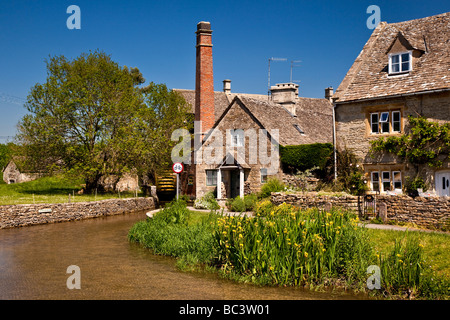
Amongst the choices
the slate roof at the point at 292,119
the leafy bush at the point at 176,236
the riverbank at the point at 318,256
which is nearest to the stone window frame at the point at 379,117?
the slate roof at the point at 292,119

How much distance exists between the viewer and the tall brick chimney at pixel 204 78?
106ft

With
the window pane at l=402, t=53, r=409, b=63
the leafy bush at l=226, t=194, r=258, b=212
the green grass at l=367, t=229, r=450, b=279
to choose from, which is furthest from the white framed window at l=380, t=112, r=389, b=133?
the green grass at l=367, t=229, r=450, b=279

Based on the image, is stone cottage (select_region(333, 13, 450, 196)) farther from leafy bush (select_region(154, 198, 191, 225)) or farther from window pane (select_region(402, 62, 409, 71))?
leafy bush (select_region(154, 198, 191, 225))

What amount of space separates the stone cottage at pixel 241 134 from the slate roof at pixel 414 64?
20.7 ft

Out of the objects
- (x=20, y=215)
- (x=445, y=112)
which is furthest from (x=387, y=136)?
(x=20, y=215)

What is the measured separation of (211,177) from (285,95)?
9748mm

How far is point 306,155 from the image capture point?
26.0 metres

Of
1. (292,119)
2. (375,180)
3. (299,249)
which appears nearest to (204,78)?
(292,119)

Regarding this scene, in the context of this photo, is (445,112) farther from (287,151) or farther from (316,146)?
(287,151)

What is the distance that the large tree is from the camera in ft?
106

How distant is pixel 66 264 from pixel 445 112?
17.7 metres

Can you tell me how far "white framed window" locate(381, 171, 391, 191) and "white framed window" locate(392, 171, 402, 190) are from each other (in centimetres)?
24

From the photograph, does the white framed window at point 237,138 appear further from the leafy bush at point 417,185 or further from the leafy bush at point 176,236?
the leafy bush at point 417,185

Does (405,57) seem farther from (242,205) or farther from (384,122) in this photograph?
(242,205)
